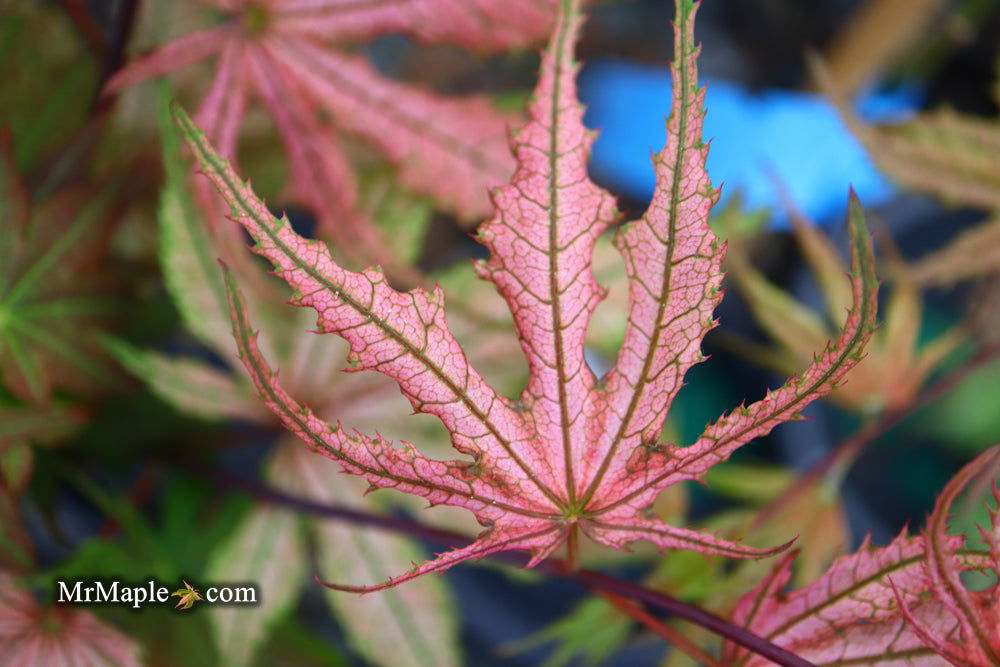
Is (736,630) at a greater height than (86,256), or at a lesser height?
lesser

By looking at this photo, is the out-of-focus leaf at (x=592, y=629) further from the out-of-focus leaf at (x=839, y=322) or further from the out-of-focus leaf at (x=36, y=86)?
the out-of-focus leaf at (x=36, y=86)

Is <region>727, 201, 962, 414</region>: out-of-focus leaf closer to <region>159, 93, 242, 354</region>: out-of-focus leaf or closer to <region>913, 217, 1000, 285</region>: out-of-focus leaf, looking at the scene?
<region>913, 217, 1000, 285</region>: out-of-focus leaf

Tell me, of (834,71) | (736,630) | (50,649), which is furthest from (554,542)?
(834,71)

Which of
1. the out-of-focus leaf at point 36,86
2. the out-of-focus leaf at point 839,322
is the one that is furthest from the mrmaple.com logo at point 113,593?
the out-of-focus leaf at point 839,322

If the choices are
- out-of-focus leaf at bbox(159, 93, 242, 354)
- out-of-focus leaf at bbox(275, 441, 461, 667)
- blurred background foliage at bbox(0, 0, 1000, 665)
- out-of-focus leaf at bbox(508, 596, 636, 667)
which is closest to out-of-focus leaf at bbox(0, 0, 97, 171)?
blurred background foliage at bbox(0, 0, 1000, 665)

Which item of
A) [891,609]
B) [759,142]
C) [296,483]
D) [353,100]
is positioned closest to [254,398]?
[296,483]

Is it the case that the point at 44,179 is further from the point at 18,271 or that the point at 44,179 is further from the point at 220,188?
the point at 220,188
